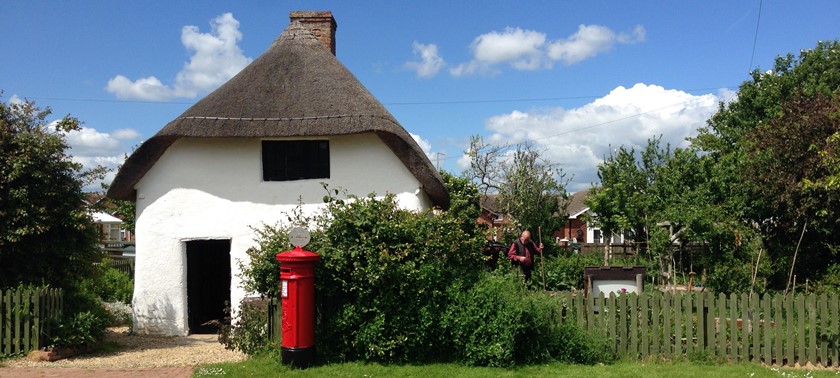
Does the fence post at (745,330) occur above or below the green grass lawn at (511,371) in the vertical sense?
above

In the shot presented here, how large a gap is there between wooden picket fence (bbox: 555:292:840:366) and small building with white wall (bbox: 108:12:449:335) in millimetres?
4314

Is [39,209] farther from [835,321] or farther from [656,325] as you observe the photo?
[835,321]

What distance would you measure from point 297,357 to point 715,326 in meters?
5.81

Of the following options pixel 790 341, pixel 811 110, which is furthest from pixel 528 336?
pixel 811 110

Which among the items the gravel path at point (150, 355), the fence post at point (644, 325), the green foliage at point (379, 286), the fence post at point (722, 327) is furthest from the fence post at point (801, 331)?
the gravel path at point (150, 355)

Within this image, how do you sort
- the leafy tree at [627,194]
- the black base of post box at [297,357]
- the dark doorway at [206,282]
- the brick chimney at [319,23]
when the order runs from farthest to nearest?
the leafy tree at [627,194] < the brick chimney at [319,23] < the dark doorway at [206,282] < the black base of post box at [297,357]

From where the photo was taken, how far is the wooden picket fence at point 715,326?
8047 millimetres

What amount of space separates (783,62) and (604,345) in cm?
2918

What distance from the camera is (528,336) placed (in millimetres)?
8133

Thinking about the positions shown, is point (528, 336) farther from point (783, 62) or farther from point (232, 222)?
point (783, 62)

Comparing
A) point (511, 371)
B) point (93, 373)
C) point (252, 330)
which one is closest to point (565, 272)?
point (511, 371)

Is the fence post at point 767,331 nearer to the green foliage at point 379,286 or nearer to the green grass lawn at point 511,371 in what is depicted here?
the green grass lawn at point 511,371

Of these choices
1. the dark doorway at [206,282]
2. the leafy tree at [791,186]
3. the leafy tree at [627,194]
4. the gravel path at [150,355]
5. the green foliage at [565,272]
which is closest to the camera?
the gravel path at [150,355]

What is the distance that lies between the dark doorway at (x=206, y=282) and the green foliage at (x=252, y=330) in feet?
10.5
